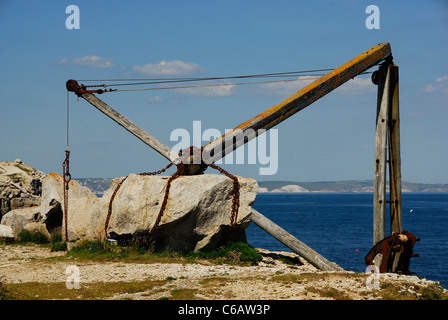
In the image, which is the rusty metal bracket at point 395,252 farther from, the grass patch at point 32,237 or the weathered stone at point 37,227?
the weathered stone at point 37,227

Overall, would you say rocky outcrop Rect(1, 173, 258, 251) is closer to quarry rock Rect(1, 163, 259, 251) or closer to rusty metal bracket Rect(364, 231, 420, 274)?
quarry rock Rect(1, 163, 259, 251)

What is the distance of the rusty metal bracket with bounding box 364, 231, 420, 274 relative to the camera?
14.0 metres

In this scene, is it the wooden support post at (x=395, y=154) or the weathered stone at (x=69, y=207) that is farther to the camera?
the weathered stone at (x=69, y=207)

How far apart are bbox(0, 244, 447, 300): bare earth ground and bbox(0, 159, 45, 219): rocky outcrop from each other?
8.39m

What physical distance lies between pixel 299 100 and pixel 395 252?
5.05 m

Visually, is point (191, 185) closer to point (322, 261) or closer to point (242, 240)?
point (242, 240)

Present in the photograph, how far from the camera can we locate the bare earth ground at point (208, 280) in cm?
976

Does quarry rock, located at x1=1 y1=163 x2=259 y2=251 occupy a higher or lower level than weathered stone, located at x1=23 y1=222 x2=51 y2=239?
higher

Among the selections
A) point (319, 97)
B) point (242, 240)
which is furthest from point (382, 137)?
point (242, 240)

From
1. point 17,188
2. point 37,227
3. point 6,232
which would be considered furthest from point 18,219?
point 17,188

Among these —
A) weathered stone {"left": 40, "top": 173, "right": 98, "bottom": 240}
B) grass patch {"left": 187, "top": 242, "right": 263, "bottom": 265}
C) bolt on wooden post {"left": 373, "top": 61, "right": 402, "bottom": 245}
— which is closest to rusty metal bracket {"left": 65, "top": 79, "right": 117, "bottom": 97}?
weathered stone {"left": 40, "top": 173, "right": 98, "bottom": 240}

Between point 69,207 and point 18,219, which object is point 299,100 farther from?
point 18,219

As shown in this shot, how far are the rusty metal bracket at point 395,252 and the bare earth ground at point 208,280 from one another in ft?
8.03

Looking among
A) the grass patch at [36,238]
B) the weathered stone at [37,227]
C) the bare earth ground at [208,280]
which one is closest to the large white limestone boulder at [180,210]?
the bare earth ground at [208,280]
